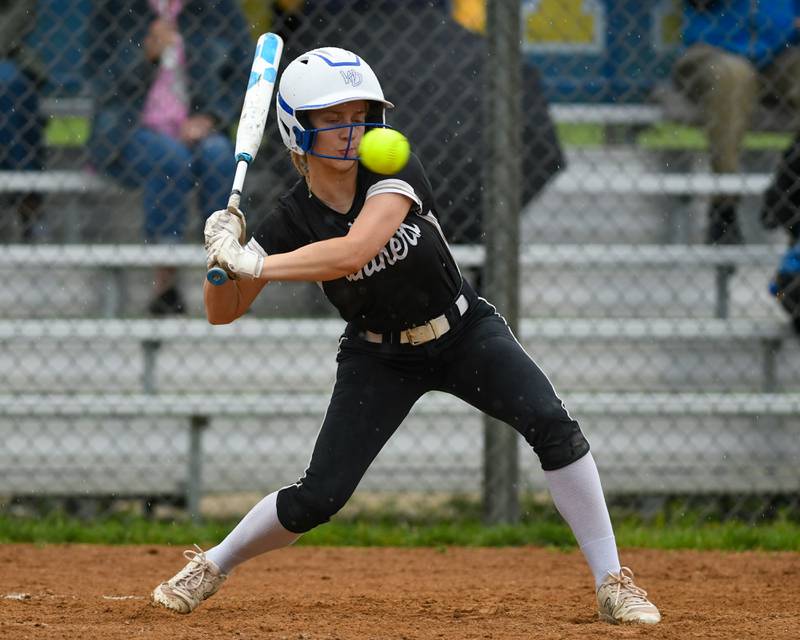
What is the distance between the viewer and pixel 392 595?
13.8 ft

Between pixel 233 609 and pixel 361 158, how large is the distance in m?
1.46

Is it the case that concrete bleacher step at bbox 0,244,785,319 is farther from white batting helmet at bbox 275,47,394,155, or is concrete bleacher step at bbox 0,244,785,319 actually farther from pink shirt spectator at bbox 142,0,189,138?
white batting helmet at bbox 275,47,394,155

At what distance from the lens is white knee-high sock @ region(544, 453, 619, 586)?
12.0 feet

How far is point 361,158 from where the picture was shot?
3.46m

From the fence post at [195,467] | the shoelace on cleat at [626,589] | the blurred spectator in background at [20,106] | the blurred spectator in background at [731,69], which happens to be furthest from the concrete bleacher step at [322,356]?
the shoelace on cleat at [626,589]

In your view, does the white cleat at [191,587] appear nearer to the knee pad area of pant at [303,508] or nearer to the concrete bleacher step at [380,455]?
the knee pad area of pant at [303,508]

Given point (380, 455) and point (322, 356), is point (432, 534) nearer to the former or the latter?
point (380, 455)

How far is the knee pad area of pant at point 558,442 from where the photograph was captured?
3629 millimetres

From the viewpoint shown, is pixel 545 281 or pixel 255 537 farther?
pixel 545 281

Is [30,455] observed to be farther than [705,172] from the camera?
No

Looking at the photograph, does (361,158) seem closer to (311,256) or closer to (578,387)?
(311,256)

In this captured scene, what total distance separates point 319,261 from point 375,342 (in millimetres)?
490

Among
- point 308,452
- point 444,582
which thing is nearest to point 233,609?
point 444,582

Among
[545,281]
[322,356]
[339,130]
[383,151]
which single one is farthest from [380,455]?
[383,151]
